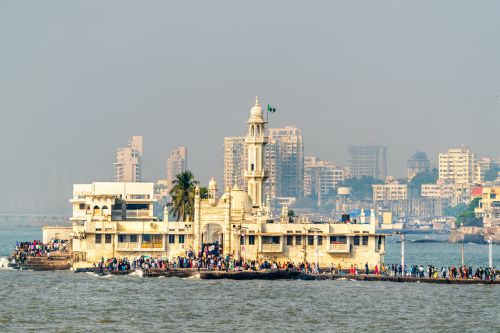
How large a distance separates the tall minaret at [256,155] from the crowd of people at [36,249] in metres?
17.4

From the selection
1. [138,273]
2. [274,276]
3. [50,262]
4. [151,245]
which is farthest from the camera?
[50,262]

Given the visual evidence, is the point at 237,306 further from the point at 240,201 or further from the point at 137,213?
the point at 137,213

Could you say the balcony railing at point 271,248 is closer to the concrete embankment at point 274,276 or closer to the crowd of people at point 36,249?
the concrete embankment at point 274,276

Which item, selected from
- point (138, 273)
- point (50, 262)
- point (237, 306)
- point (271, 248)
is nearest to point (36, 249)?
point (50, 262)

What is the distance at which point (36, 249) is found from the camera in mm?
131750

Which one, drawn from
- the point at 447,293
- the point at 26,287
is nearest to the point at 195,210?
the point at 26,287

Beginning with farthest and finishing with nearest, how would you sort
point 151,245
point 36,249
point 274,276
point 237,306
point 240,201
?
1. point 36,249
2. point 240,201
3. point 151,245
4. point 274,276
5. point 237,306

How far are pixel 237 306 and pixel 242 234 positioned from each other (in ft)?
81.6

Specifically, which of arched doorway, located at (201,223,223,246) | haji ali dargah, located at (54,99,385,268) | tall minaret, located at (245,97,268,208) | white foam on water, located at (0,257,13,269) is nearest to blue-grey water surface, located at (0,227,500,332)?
haji ali dargah, located at (54,99,385,268)

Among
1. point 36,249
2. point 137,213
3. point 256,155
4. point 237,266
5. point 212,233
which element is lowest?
point 237,266

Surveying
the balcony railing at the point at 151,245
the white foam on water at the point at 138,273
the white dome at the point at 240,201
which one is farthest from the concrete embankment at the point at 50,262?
the white dome at the point at 240,201

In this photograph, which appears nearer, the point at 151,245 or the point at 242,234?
the point at 242,234

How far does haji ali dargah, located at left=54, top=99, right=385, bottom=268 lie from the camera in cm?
11819

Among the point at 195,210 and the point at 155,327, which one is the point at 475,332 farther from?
the point at 195,210
